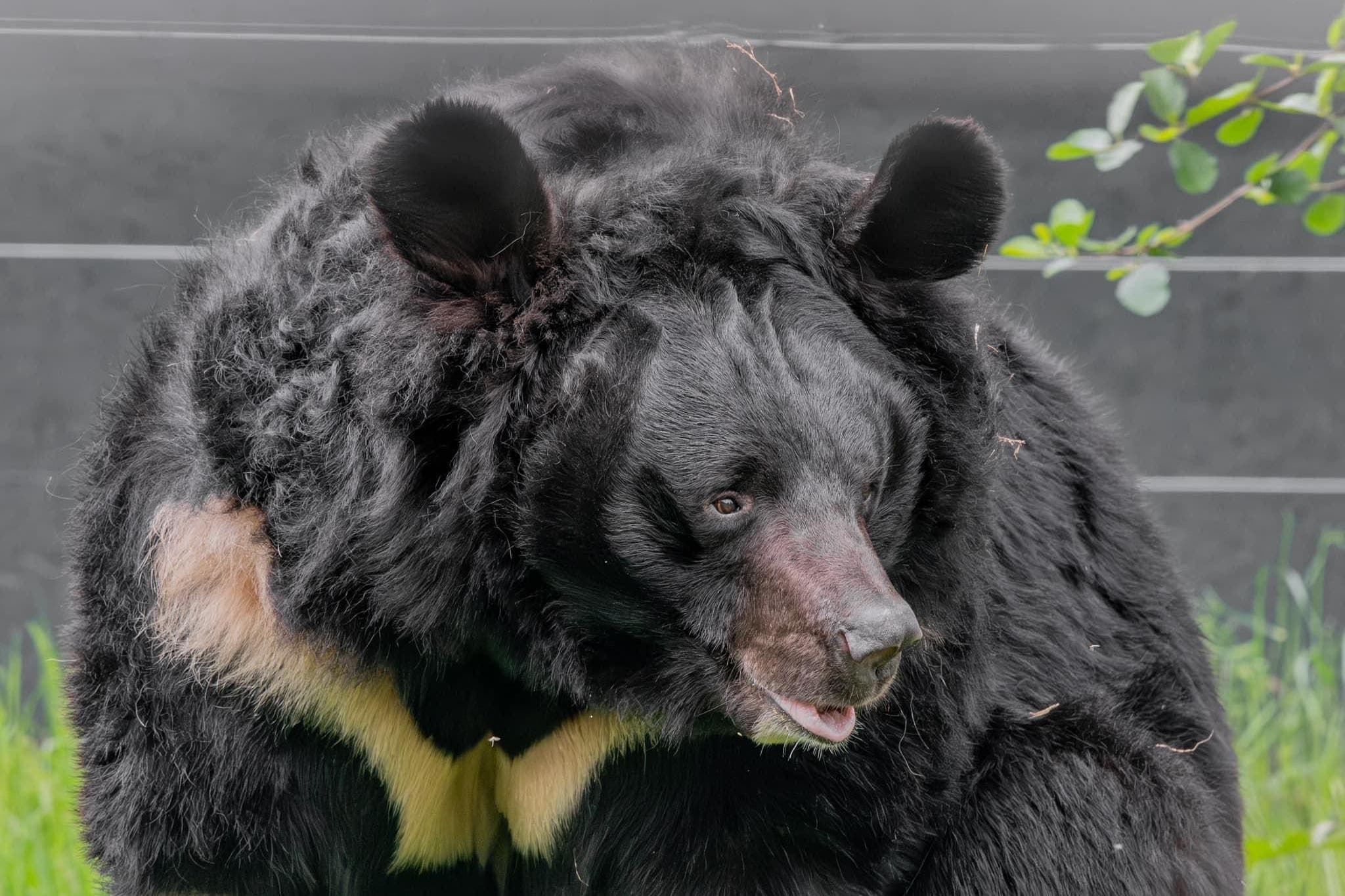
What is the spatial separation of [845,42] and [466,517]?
4.08 meters

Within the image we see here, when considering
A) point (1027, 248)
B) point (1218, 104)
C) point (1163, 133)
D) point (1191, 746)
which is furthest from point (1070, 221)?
point (1191, 746)

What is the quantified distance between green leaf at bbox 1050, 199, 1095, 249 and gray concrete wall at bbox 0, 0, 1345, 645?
2393 millimetres

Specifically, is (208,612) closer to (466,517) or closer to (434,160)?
(466,517)

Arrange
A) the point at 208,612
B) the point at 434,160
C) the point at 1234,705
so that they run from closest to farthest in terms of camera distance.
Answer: the point at 434,160 → the point at 208,612 → the point at 1234,705

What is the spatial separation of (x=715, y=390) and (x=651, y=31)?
3522 millimetres

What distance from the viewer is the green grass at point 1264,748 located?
455 centimetres

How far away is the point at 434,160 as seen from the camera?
2.44 metres

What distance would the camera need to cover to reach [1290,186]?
3570 millimetres

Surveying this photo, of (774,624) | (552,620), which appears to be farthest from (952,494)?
(552,620)

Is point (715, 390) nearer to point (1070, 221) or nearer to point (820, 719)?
point (820, 719)

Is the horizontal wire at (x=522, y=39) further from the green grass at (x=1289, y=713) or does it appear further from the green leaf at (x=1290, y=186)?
the green leaf at (x=1290, y=186)

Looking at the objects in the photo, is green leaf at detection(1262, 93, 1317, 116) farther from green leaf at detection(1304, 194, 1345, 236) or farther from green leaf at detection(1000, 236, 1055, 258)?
green leaf at detection(1000, 236, 1055, 258)

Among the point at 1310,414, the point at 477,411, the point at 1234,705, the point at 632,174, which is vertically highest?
the point at 632,174

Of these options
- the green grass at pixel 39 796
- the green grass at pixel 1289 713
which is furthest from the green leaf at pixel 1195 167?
the green grass at pixel 39 796
